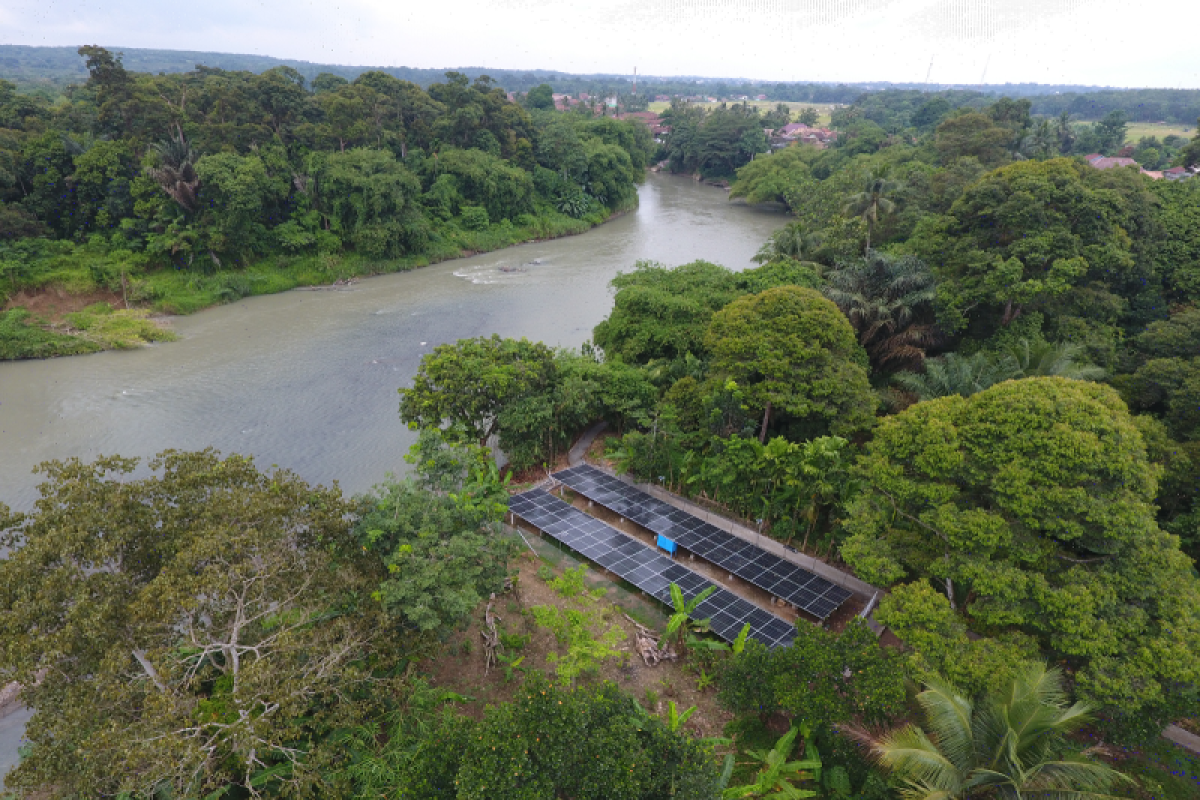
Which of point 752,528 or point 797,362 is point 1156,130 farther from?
point 752,528

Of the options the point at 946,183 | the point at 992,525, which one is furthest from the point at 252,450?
the point at 946,183

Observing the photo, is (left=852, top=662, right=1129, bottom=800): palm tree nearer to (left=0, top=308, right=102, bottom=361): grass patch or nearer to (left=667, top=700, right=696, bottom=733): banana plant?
(left=667, top=700, right=696, bottom=733): banana plant

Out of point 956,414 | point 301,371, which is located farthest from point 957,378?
point 301,371

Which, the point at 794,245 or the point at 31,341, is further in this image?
the point at 794,245

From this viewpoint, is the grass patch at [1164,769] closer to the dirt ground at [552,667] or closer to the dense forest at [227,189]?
the dirt ground at [552,667]

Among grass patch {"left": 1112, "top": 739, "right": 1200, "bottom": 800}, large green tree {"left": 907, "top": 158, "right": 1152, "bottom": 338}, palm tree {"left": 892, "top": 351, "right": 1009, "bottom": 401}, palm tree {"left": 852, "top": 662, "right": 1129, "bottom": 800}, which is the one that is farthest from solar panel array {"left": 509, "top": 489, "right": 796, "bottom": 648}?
large green tree {"left": 907, "top": 158, "right": 1152, "bottom": 338}

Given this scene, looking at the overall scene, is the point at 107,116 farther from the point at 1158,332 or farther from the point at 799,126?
the point at 799,126
